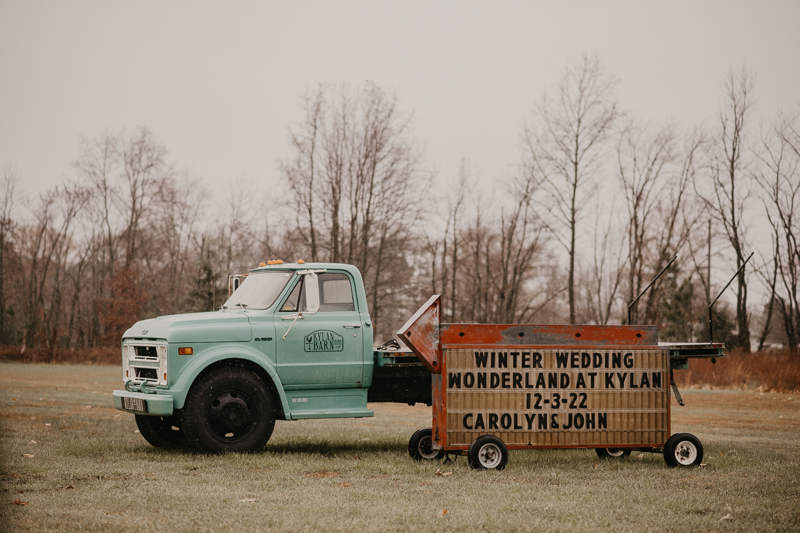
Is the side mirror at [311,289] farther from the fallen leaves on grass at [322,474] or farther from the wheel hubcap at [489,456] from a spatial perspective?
the wheel hubcap at [489,456]

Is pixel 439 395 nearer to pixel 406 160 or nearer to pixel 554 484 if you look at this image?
pixel 554 484

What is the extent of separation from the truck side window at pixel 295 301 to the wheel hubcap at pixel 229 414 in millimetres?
1193

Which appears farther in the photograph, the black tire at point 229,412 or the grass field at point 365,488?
the black tire at point 229,412

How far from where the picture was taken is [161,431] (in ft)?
35.7

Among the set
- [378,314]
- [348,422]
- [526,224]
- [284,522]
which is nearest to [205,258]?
[378,314]

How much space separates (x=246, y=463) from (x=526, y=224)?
3457 centimetres

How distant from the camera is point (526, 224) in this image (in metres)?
42.4

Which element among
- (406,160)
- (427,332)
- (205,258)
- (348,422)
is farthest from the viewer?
(205,258)

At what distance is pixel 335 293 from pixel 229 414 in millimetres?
1976

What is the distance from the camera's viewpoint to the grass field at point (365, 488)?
6.10 m

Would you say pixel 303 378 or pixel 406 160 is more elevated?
pixel 406 160

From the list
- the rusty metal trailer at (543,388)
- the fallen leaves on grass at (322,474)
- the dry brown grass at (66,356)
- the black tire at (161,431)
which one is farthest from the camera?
the dry brown grass at (66,356)

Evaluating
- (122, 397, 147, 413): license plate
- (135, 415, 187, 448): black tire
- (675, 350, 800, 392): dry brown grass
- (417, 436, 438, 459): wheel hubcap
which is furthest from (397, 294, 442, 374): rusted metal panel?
(675, 350, 800, 392): dry brown grass

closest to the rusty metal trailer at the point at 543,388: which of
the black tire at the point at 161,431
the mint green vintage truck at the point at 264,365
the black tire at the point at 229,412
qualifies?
the mint green vintage truck at the point at 264,365
